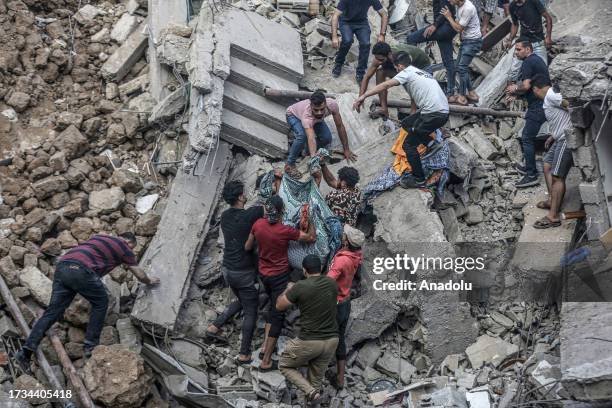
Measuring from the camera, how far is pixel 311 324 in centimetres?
819

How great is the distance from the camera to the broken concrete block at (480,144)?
10.7 metres

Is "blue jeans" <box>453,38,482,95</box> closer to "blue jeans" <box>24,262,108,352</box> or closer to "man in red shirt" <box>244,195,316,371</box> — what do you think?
"man in red shirt" <box>244,195,316,371</box>

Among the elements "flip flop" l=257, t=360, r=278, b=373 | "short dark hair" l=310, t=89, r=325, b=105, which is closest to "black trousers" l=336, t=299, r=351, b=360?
"flip flop" l=257, t=360, r=278, b=373

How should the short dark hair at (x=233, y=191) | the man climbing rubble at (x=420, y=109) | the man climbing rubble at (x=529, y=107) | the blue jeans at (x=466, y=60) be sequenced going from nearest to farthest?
the short dark hair at (x=233, y=191) < the man climbing rubble at (x=420, y=109) < the man climbing rubble at (x=529, y=107) < the blue jeans at (x=466, y=60)

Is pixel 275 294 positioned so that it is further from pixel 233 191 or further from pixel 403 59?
pixel 403 59

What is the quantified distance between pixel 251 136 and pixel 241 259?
2.08m

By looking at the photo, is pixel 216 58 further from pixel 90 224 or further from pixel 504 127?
pixel 504 127

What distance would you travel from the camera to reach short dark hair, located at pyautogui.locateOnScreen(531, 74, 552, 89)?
31.8 ft

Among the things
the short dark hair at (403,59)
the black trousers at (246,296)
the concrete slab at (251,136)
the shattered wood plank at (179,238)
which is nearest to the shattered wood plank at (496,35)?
the short dark hair at (403,59)

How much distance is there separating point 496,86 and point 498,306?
11.2ft

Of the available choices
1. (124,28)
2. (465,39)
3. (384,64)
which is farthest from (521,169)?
(124,28)

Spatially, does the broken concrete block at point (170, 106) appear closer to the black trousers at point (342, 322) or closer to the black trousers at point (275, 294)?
the black trousers at point (275, 294)

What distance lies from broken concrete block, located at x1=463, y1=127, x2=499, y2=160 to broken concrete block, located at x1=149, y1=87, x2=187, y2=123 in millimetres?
3515

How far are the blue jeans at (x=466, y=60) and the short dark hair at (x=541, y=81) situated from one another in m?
1.79
